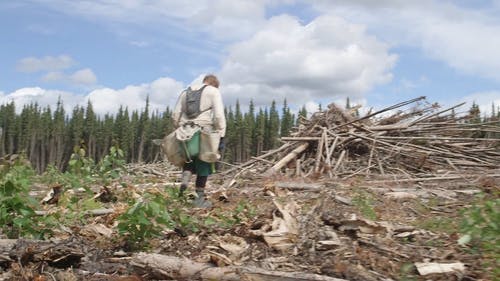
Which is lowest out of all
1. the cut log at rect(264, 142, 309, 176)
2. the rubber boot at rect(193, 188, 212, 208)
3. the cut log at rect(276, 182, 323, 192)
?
the rubber boot at rect(193, 188, 212, 208)

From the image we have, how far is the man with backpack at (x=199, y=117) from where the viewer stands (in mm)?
6875

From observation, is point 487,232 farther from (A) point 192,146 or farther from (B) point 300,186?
(B) point 300,186

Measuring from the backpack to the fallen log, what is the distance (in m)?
3.45

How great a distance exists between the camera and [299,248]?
12.7 feet

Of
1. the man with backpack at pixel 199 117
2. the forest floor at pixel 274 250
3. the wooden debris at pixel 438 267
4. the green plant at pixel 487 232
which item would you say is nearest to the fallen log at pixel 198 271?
the forest floor at pixel 274 250

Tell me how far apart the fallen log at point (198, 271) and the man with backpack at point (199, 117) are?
10.2 ft

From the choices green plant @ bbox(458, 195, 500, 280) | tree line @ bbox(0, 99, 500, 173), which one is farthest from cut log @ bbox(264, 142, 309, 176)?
tree line @ bbox(0, 99, 500, 173)

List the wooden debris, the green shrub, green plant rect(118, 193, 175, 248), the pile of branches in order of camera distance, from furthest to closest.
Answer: the pile of branches, the green shrub, green plant rect(118, 193, 175, 248), the wooden debris

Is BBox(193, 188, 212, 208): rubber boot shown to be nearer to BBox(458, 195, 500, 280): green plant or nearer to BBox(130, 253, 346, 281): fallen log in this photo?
BBox(130, 253, 346, 281): fallen log

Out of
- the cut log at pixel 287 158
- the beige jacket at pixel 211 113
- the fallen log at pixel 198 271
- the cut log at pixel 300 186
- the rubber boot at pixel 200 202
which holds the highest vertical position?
the beige jacket at pixel 211 113

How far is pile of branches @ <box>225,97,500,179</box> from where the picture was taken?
400 inches

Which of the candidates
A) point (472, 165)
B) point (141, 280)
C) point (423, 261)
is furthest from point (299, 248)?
point (472, 165)

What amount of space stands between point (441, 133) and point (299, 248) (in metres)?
8.28

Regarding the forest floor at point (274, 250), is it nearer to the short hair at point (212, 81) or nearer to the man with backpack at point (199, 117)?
the man with backpack at point (199, 117)
